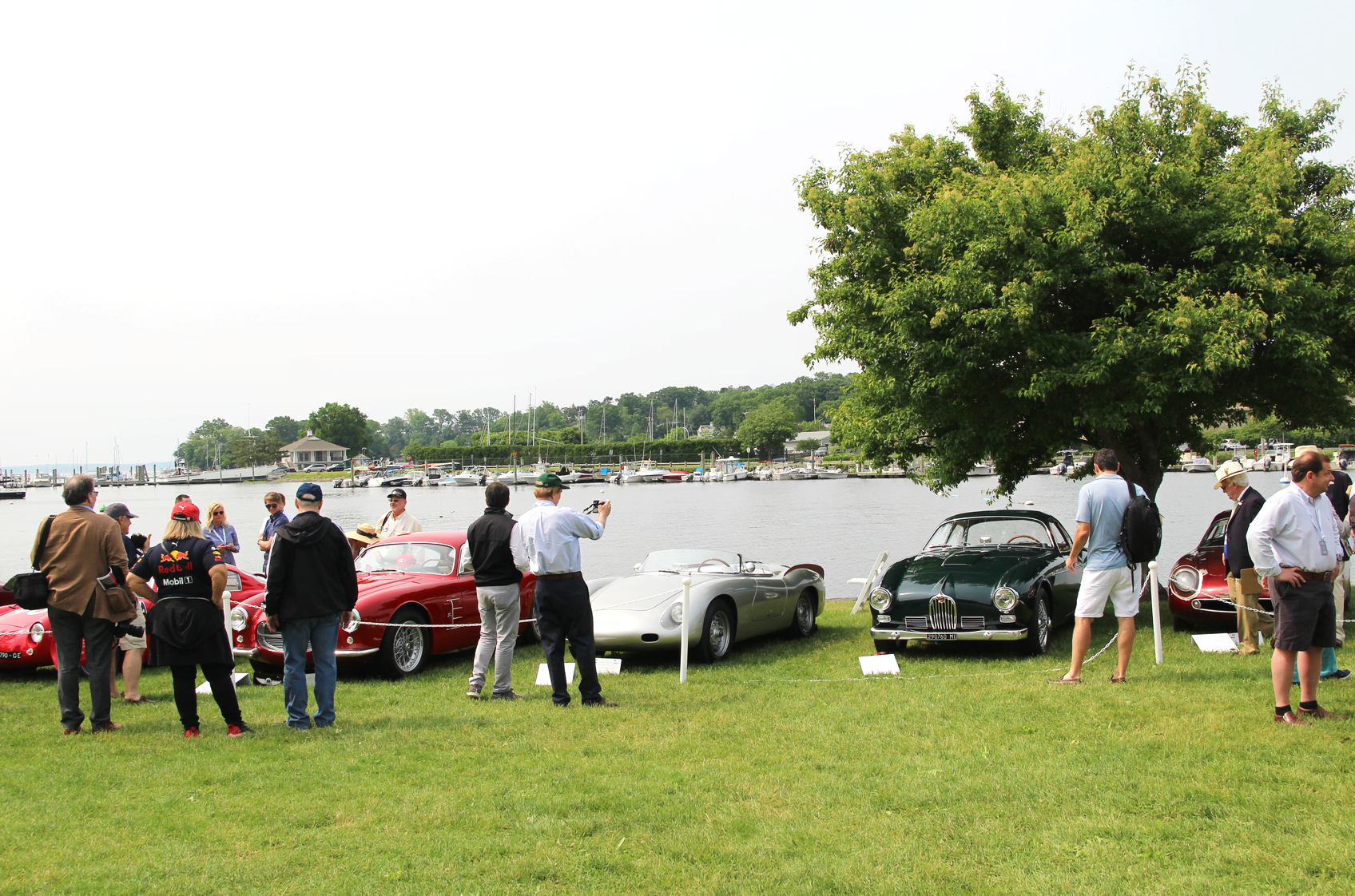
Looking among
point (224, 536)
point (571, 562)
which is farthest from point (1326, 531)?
point (224, 536)

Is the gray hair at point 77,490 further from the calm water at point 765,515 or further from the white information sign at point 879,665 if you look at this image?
the calm water at point 765,515

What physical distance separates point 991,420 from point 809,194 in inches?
164

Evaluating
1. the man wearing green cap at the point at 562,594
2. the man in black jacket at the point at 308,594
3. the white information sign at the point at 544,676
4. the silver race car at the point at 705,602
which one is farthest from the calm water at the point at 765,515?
the man in black jacket at the point at 308,594

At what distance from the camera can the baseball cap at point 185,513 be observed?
7211 millimetres

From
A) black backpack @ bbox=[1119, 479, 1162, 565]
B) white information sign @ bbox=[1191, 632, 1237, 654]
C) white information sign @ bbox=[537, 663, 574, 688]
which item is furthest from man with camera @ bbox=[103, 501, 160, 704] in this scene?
white information sign @ bbox=[1191, 632, 1237, 654]

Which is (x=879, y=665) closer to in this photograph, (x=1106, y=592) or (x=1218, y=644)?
(x=1106, y=592)

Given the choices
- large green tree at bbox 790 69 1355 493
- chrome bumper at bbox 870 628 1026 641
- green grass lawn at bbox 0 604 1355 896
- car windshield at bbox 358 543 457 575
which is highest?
large green tree at bbox 790 69 1355 493

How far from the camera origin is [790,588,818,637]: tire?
12.6 m

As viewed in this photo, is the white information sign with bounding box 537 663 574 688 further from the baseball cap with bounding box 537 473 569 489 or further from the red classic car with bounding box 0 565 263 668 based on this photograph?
the red classic car with bounding box 0 565 263 668

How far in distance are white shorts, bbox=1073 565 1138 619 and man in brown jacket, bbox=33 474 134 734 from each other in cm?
776

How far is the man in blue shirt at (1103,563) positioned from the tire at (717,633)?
364 cm

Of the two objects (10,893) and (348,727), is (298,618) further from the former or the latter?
(10,893)

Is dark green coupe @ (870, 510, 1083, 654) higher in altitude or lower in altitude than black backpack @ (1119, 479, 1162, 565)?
lower

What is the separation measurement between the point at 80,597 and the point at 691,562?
669 centimetres
